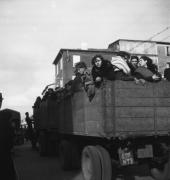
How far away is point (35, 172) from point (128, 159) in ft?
11.4

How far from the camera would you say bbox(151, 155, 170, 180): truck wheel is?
670 cm

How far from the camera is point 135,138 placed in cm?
617

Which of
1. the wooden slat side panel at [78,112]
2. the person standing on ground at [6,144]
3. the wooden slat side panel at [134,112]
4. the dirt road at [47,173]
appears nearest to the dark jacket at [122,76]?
the wooden slat side panel at [134,112]

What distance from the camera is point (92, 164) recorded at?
20.1 ft

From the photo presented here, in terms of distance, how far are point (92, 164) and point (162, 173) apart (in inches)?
62.9

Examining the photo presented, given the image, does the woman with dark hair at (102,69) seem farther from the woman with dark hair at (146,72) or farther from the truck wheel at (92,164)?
the truck wheel at (92,164)

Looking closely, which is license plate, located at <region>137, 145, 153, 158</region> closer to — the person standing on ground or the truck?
the truck

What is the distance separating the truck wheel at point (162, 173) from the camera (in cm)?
670

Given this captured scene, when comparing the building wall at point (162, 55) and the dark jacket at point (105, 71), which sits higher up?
the building wall at point (162, 55)

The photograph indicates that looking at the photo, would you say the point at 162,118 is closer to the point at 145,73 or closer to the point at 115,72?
the point at 145,73

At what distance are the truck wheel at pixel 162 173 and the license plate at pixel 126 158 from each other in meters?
0.85

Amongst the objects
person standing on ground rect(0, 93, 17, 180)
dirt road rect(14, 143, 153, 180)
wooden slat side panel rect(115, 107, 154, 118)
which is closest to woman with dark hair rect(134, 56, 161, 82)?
wooden slat side panel rect(115, 107, 154, 118)

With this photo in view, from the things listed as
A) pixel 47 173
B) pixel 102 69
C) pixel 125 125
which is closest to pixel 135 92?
pixel 125 125

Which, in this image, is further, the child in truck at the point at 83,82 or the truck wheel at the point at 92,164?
the child in truck at the point at 83,82
